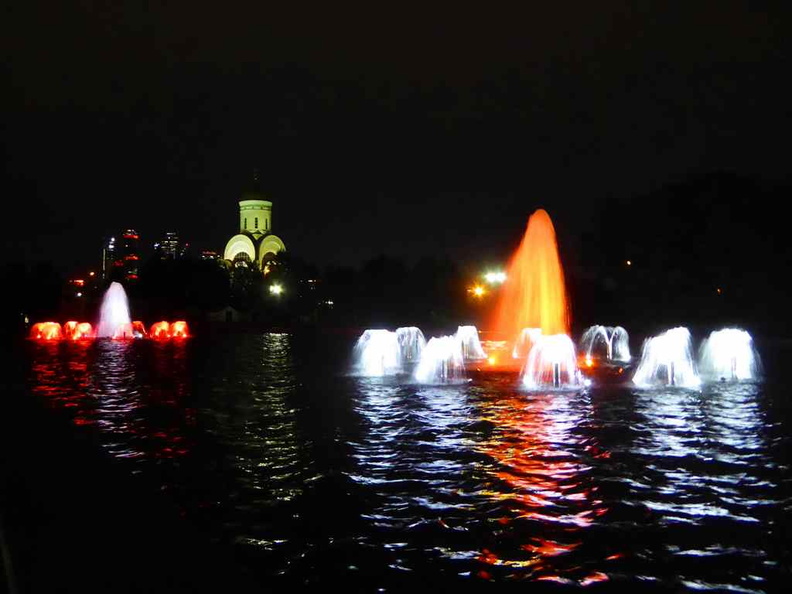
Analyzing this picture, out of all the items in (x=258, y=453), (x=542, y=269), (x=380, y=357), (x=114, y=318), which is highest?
(x=542, y=269)

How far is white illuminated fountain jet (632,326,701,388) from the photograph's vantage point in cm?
2011

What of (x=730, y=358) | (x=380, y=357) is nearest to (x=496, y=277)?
(x=730, y=358)

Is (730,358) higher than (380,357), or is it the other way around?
(380,357)

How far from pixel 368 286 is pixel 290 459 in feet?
222

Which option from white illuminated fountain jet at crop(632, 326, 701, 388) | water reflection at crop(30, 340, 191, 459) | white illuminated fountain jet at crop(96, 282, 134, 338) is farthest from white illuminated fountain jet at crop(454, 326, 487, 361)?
white illuminated fountain jet at crop(96, 282, 134, 338)

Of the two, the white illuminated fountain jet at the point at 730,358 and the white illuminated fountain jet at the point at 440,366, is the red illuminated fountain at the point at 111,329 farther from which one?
the white illuminated fountain jet at the point at 730,358

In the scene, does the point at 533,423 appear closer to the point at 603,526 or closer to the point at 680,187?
the point at 603,526

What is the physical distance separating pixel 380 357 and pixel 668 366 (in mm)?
9101

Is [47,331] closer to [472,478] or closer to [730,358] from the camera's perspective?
[730,358]

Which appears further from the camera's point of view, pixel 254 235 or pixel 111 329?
pixel 254 235

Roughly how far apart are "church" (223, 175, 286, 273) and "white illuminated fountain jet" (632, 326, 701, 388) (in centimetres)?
9163

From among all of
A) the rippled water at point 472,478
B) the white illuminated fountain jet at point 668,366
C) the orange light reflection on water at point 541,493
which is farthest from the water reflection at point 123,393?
the white illuminated fountain jet at point 668,366

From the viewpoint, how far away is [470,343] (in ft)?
105

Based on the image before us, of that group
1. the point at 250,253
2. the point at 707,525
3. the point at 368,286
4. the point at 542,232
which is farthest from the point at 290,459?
the point at 250,253
